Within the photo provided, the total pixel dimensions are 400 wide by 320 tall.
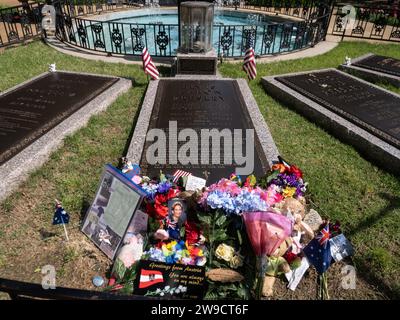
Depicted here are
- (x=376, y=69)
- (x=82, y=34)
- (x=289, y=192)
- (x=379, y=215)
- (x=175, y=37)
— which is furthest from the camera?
(x=175, y=37)

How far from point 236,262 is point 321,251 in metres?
0.82

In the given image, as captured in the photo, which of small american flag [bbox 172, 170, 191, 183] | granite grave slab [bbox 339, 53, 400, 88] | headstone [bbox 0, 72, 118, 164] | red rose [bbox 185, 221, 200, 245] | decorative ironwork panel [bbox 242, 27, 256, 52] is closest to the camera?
red rose [bbox 185, 221, 200, 245]

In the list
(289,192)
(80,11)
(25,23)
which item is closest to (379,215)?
(289,192)

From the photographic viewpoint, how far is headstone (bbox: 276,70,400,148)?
204 inches

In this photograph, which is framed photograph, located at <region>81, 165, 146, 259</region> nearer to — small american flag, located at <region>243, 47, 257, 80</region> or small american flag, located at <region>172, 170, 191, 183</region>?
small american flag, located at <region>172, 170, 191, 183</region>

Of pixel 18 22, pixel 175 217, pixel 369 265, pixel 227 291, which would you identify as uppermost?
pixel 18 22

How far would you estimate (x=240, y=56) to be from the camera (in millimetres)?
9703

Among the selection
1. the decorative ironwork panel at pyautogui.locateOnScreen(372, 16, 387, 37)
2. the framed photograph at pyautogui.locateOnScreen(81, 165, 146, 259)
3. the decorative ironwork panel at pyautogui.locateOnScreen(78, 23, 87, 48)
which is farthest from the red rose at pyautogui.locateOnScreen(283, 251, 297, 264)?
the decorative ironwork panel at pyautogui.locateOnScreen(372, 16, 387, 37)

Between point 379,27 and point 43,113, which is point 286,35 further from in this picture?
point 43,113

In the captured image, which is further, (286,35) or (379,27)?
(379,27)

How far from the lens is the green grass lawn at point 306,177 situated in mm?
3299

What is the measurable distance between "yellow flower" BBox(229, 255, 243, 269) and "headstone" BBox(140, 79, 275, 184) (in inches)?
47.8

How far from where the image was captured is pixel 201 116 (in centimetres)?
542
